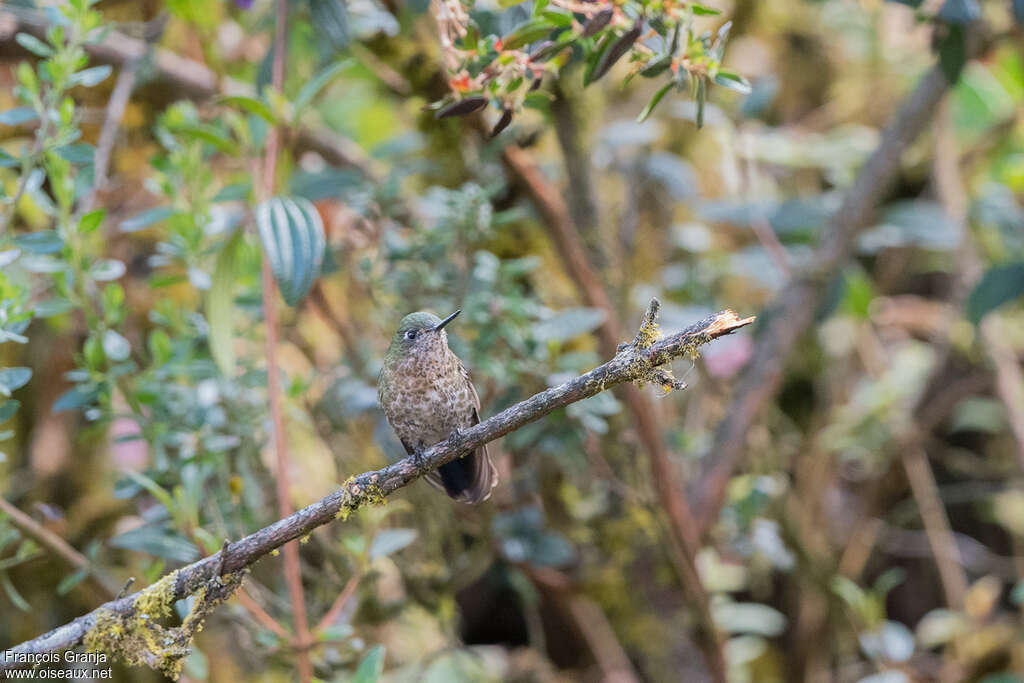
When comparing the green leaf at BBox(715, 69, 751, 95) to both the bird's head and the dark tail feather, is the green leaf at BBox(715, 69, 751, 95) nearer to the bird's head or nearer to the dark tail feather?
the bird's head

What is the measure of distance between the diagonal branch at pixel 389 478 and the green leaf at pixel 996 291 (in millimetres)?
1762

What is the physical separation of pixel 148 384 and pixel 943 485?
11.4 ft

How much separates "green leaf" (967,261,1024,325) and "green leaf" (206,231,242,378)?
2.05 m

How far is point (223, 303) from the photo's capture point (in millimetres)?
2004

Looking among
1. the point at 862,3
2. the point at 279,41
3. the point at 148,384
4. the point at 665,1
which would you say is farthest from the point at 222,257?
the point at 862,3

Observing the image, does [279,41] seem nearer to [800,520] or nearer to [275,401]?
[275,401]

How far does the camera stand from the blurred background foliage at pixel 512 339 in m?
2.08

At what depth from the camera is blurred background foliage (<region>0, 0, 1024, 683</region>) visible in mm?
2082

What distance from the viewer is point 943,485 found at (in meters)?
4.16

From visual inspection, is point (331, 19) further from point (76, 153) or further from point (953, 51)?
point (953, 51)

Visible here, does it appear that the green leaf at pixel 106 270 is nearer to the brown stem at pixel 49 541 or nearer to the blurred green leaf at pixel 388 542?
the brown stem at pixel 49 541

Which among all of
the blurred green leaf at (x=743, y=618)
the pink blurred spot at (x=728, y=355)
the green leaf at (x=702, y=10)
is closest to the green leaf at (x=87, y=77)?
the green leaf at (x=702, y=10)

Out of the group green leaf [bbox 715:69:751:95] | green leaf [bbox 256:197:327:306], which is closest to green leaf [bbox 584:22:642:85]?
green leaf [bbox 715:69:751:95]

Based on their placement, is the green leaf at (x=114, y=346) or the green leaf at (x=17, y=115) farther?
the green leaf at (x=114, y=346)
